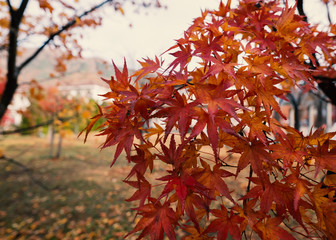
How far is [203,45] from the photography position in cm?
76

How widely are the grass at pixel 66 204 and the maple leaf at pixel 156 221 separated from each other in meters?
3.04

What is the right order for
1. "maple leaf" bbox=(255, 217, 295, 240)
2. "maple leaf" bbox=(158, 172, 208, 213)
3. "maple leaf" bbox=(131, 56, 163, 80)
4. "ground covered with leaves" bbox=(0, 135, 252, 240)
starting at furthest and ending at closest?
"ground covered with leaves" bbox=(0, 135, 252, 240) → "maple leaf" bbox=(131, 56, 163, 80) → "maple leaf" bbox=(255, 217, 295, 240) → "maple leaf" bbox=(158, 172, 208, 213)

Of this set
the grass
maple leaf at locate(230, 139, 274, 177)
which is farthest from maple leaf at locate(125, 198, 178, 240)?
the grass

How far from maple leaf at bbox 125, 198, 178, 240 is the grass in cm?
304

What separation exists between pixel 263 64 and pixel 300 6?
1.24m

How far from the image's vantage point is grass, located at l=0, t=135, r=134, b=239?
3537mm

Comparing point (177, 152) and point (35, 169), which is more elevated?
point (177, 152)

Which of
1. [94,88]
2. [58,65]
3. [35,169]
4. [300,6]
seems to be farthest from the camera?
[94,88]

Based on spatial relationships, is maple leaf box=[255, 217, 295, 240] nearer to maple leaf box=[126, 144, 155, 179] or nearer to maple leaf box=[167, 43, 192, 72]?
maple leaf box=[126, 144, 155, 179]

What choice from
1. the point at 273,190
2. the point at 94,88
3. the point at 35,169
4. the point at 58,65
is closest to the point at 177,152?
the point at 273,190

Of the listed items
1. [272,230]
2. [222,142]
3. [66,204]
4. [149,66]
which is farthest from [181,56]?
A: [66,204]

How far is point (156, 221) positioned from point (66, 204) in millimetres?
4529

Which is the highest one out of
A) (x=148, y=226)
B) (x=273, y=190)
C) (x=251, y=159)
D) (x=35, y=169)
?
→ (x=251, y=159)

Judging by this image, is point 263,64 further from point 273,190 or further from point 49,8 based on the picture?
point 49,8
